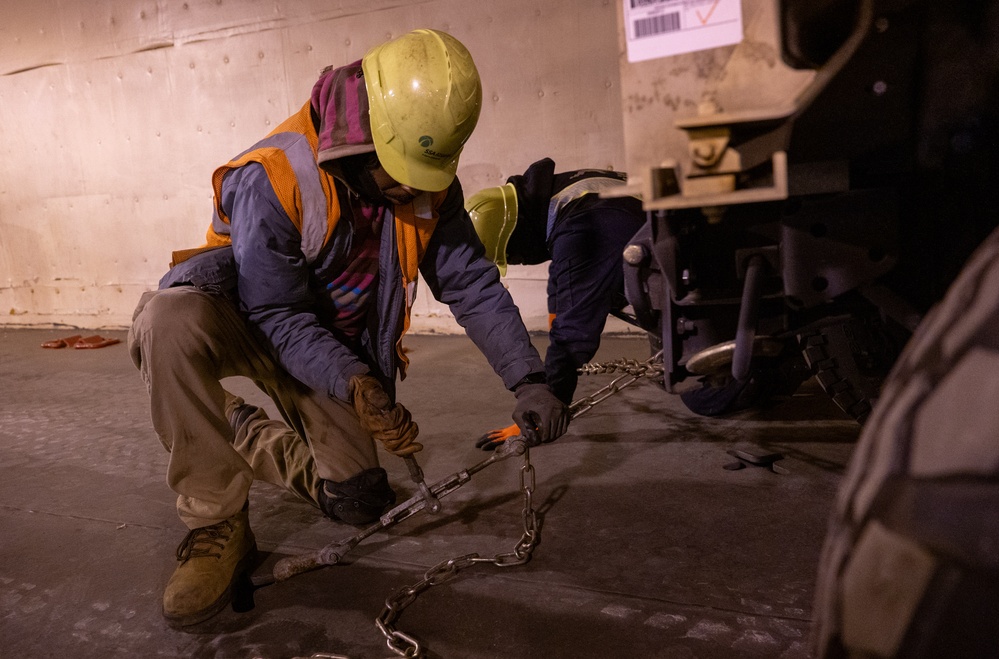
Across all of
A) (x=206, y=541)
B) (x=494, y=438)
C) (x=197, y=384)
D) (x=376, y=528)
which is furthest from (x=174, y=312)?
(x=494, y=438)

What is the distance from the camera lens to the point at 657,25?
2.81 ft

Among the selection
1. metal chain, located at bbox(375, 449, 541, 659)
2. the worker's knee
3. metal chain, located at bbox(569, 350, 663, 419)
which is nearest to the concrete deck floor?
metal chain, located at bbox(375, 449, 541, 659)

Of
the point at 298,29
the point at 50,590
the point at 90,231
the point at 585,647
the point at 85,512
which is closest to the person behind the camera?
the point at 585,647

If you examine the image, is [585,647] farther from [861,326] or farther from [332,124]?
[332,124]

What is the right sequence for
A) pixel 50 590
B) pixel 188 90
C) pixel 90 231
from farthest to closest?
1. pixel 90 231
2. pixel 188 90
3. pixel 50 590

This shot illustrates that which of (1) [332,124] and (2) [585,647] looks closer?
(2) [585,647]

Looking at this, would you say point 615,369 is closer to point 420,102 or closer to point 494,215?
point 494,215

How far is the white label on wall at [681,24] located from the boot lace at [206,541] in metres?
1.50

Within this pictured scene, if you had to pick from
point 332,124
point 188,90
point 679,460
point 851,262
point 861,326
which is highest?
point 188,90

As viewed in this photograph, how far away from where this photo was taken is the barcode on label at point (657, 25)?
33.4 inches

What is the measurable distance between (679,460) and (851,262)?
1.34 m

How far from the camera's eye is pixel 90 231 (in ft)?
19.1

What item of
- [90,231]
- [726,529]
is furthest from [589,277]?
[90,231]

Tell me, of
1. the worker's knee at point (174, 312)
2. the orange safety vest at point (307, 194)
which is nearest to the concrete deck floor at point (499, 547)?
the worker's knee at point (174, 312)
